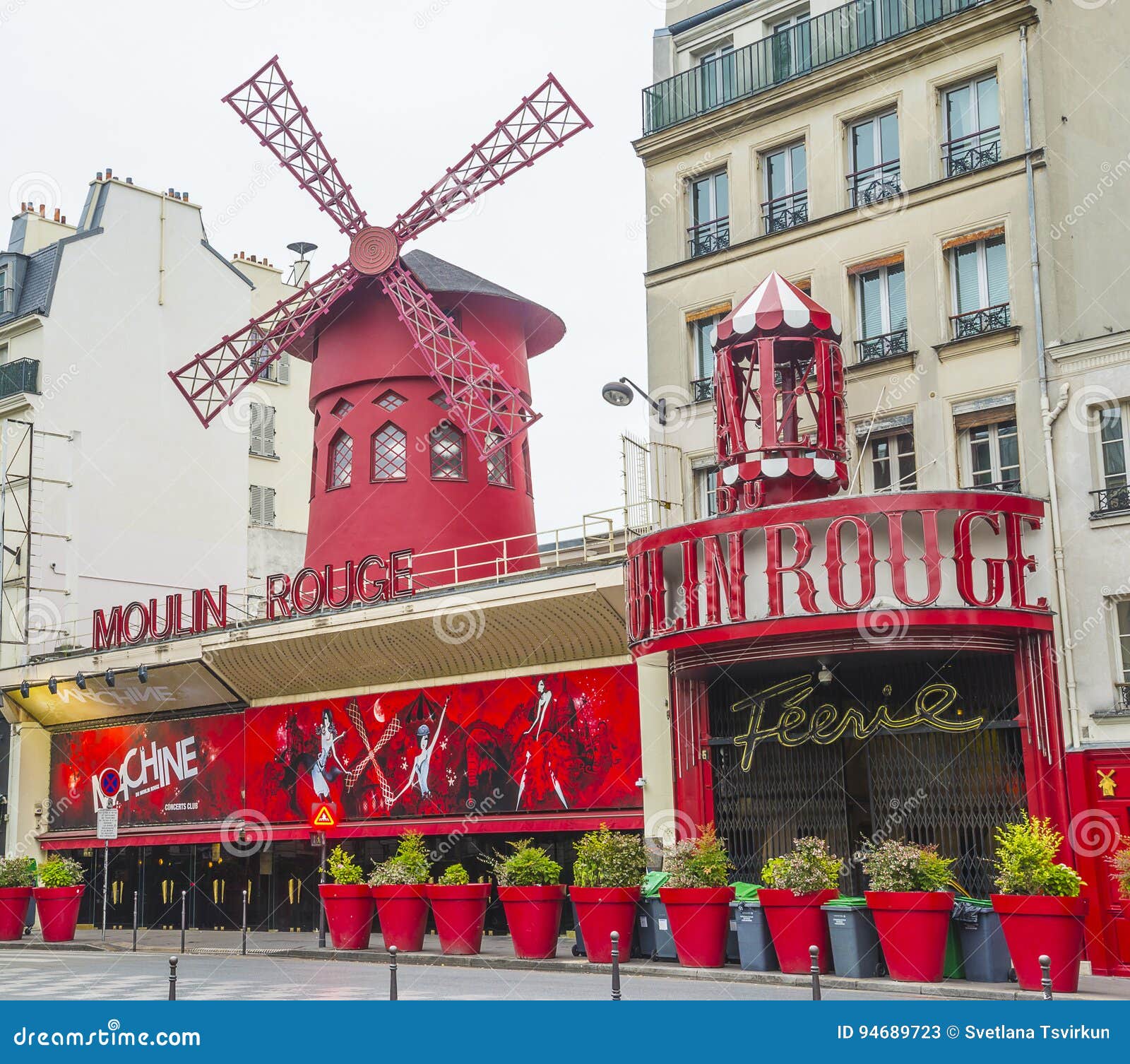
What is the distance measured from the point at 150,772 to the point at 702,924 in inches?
576

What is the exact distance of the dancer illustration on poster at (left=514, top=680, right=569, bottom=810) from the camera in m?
20.5

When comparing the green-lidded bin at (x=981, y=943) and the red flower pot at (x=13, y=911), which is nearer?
the green-lidded bin at (x=981, y=943)

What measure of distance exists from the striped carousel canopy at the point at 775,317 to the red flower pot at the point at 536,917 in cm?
644

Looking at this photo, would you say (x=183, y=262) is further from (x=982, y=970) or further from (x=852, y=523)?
(x=982, y=970)

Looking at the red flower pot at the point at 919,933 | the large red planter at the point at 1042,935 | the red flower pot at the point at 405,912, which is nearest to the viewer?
the large red planter at the point at 1042,935

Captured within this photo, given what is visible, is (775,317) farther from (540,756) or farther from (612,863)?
(540,756)

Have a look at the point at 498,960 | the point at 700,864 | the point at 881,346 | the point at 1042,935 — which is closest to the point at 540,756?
the point at 498,960

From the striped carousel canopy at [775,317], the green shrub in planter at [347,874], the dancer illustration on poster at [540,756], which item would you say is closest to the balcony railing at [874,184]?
the striped carousel canopy at [775,317]

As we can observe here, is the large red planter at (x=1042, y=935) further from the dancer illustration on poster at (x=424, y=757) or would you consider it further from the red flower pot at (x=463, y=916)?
the dancer illustration on poster at (x=424, y=757)

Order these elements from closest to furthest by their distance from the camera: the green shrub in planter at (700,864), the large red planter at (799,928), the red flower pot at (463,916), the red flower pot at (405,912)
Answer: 1. the large red planter at (799,928)
2. the green shrub in planter at (700,864)
3. the red flower pot at (463,916)
4. the red flower pot at (405,912)

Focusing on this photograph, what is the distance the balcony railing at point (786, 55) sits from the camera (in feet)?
60.8

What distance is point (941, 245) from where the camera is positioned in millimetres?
17781

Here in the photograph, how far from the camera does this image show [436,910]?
57.8ft

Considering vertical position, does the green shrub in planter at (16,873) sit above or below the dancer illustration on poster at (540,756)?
below
